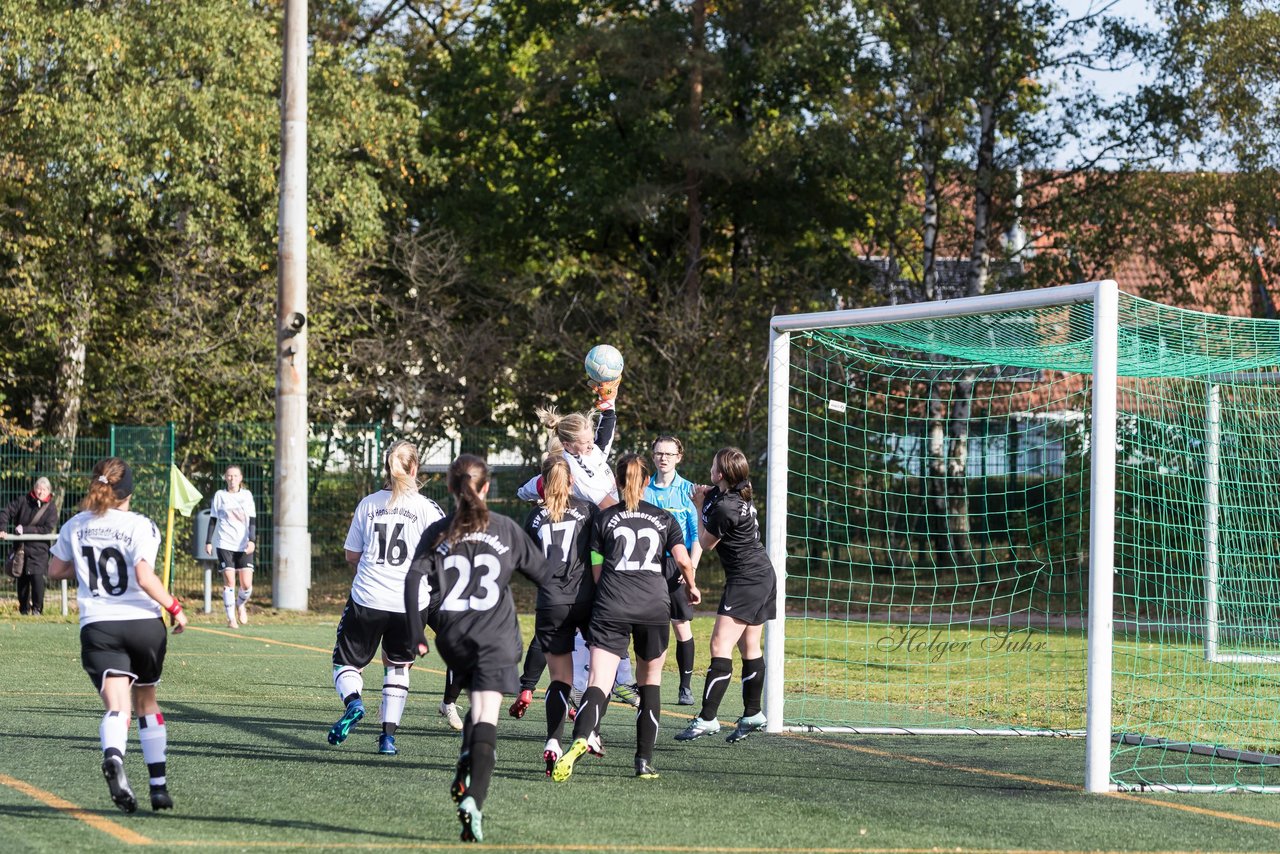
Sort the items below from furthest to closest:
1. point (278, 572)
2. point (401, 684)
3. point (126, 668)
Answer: point (278, 572), point (401, 684), point (126, 668)

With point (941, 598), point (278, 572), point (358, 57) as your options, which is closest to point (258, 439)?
point (278, 572)

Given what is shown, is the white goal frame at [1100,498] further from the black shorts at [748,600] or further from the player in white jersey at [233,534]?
the player in white jersey at [233,534]

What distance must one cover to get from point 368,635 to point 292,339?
1068 centimetres

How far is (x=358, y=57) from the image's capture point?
85.6 ft

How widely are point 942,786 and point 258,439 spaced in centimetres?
1548

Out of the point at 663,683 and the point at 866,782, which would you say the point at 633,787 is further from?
the point at 663,683

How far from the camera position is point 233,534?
1703cm

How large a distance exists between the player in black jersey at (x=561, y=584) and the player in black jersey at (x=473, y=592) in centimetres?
108

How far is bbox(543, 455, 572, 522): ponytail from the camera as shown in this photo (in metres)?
7.70

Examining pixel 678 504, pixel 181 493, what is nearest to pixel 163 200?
pixel 181 493

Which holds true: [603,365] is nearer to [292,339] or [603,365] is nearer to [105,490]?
[105,490]

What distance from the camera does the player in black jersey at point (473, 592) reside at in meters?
6.50

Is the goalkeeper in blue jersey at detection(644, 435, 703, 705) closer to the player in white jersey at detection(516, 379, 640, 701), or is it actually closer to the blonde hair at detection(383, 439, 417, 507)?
the player in white jersey at detection(516, 379, 640, 701)

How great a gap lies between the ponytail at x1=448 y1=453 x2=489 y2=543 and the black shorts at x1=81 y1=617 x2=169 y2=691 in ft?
4.70
